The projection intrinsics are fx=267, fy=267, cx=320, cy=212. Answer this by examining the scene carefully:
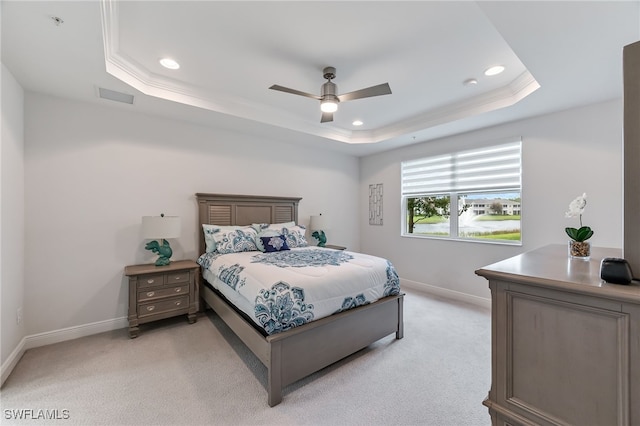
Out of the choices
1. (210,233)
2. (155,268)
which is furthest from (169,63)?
(155,268)

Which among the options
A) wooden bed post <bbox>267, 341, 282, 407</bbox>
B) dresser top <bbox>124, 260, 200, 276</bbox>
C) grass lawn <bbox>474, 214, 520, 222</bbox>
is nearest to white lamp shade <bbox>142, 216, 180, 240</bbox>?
dresser top <bbox>124, 260, 200, 276</bbox>

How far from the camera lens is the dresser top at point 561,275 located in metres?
0.89

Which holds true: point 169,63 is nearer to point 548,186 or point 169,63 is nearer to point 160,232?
point 160,232

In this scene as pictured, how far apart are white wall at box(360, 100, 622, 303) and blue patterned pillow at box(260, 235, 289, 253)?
2389mm

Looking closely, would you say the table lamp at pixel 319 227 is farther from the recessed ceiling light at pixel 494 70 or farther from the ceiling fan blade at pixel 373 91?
the recessed ceiling light at pixel 494 70

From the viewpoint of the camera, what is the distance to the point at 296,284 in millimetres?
2074

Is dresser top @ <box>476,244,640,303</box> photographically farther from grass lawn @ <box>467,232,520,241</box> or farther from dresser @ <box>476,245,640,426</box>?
grass lawn @ <box>467,232,520,241</box>

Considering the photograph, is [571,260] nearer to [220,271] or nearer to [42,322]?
[220,271]

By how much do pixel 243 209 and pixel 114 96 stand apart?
1973 millimetres

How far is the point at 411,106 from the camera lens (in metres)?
3.55

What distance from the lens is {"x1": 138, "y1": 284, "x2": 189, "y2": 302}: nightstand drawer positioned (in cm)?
288

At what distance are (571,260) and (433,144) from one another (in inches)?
132

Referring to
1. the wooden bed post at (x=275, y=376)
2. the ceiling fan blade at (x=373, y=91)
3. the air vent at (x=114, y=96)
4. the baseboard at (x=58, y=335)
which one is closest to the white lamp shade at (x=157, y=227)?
the baseboard at (x=58, y=335)

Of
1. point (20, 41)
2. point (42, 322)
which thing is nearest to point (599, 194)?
point (20, 41)
